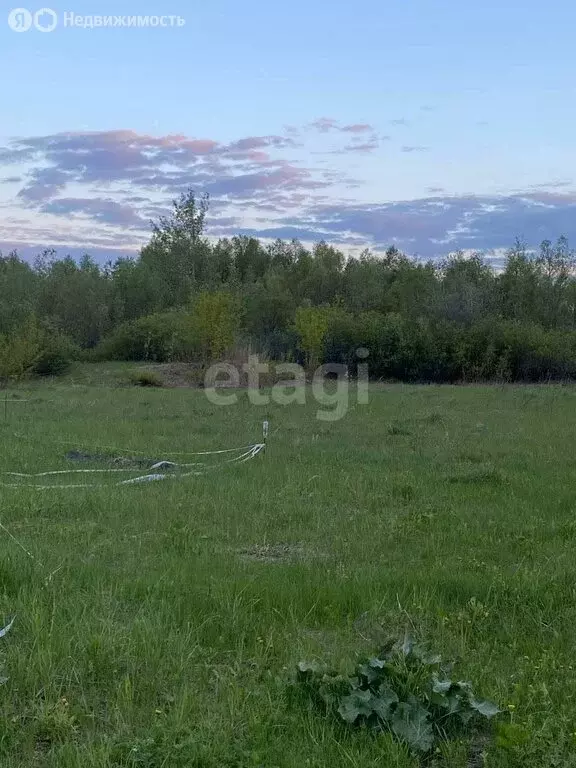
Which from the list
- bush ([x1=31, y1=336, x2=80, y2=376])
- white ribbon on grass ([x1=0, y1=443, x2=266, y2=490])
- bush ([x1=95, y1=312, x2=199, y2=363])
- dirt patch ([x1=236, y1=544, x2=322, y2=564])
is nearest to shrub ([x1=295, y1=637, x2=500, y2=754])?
dirt patch ([x1=236, y1=544, x2=322, y2=564])

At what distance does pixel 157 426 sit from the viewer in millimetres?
12383

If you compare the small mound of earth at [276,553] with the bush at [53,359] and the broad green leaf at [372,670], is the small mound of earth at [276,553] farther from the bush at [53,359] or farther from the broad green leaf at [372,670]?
the bush at [53,359]

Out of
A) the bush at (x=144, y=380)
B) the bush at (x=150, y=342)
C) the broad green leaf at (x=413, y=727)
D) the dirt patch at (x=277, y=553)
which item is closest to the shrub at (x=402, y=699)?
the broad green leaf at (x=413, y=727)

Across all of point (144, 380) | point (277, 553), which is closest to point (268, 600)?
point (277, 553)

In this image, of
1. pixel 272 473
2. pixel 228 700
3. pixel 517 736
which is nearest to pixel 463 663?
pixel 517 736

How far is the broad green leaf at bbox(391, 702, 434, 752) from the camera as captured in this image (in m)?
2.73

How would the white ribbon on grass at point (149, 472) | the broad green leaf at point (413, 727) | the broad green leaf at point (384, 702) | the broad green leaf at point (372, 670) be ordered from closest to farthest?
the broad green leaf at point (413, 727) → the broad green leaf at point (384, 702) → the broad green leaf at point (372, 670) → the white ribbon on grass at point (149, 472)

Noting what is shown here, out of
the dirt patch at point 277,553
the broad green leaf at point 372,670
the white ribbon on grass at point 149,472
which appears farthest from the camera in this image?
the white ribbon on grass at point 149,472

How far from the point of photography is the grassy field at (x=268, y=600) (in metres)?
2.76

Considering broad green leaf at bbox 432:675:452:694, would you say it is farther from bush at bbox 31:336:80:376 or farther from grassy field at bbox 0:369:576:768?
bush at bbox 31:336:80:376

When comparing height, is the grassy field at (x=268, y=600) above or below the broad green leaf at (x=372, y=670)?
below

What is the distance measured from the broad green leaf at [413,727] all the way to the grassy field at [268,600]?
0.23 ft

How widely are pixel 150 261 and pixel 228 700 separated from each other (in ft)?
172

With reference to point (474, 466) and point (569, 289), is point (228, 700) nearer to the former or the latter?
point (474, 466)
